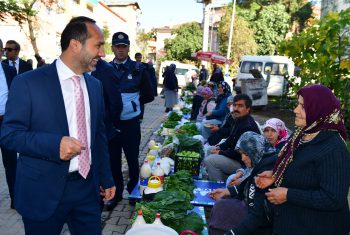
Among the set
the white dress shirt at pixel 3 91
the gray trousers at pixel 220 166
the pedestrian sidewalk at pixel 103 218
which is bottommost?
the pedestrian sidewalk at pixel 103 218

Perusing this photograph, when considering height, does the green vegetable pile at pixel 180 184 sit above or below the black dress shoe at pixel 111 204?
above

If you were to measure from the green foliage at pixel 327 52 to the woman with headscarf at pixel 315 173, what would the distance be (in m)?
2.84

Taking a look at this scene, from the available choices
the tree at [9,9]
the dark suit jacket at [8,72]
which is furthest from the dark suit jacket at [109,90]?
the tree at [9,9]

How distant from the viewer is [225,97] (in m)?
7.46

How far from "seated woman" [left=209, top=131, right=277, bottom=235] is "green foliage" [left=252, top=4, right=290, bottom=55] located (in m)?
29.6

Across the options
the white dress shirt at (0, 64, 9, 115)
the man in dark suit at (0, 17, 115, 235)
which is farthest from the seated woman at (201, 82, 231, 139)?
the man in dark suit at (0, 17, 115, 235)

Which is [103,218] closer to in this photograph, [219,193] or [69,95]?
[219,193]

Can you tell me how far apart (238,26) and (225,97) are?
78.0 feet

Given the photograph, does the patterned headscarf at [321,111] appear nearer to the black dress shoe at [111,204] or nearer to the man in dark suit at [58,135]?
the man in dark suit at [58,135]

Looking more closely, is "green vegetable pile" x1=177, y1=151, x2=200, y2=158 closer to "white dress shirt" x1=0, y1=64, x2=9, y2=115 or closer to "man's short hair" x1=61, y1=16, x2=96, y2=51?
"white dress shirt" x1=0, y1=64, x2=9, y2=115

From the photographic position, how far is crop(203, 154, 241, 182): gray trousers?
475cm

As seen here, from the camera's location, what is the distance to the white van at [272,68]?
56.0 feet

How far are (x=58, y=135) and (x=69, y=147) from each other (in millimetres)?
134

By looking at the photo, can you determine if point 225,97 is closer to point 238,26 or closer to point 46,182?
point 46,182
